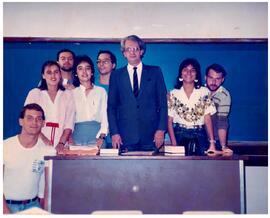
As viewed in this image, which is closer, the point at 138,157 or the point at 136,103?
the point at 138,157

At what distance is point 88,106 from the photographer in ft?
10.6

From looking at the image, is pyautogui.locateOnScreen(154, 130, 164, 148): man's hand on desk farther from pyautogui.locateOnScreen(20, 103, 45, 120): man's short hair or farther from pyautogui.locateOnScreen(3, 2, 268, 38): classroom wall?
pyautogui.locateOnScreen(20, 103, 45, 120): man's short hair

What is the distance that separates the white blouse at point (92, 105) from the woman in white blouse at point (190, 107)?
2.03ft

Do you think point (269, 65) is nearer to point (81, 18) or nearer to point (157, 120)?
point (157, 120)

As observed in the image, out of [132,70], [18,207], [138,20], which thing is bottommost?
[18,207]

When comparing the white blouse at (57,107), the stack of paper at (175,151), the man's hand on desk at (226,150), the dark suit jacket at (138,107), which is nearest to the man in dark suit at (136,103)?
the dark suit jacket at (138,107)

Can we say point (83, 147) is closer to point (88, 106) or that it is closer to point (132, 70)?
point (88, 106)

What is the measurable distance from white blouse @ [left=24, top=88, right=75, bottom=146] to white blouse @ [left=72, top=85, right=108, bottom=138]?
6cm

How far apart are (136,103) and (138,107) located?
4cm

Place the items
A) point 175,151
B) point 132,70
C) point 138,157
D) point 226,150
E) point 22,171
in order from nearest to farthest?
point 138,157 → point 175,151 → point 22,171 → point 226,150 → point 132,70

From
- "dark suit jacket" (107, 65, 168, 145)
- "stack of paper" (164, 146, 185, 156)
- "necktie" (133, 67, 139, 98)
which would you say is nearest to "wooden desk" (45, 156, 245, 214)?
"stack of paper" (164, 146, 185, 156)

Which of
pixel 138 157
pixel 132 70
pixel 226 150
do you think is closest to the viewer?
pixel 138 157

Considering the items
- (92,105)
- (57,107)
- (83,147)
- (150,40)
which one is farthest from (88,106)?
(150,40)

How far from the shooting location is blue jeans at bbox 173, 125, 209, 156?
3111mm
